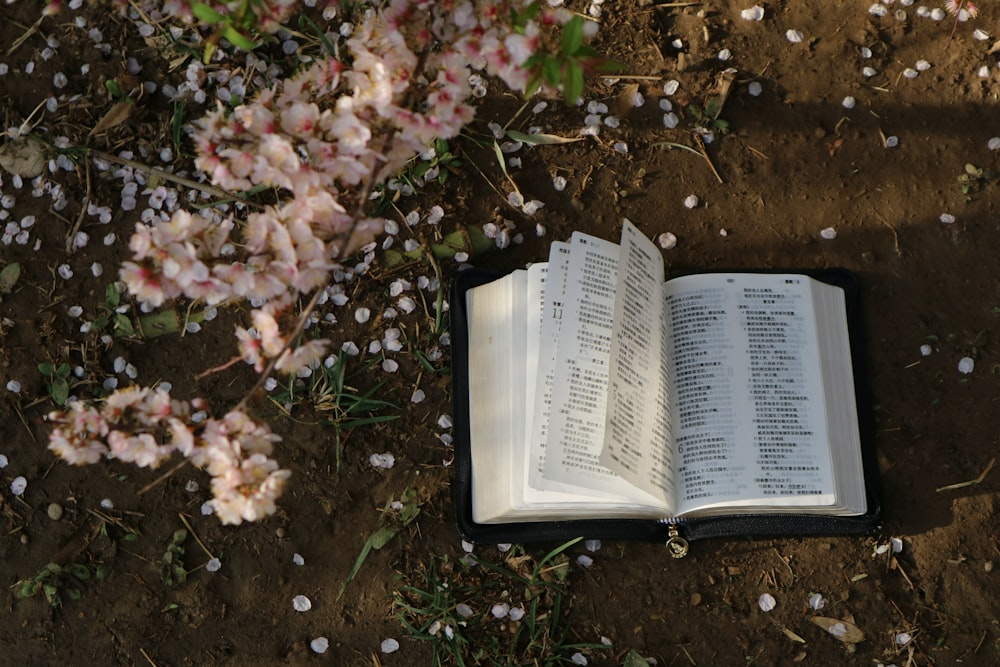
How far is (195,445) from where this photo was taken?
4.77 ft

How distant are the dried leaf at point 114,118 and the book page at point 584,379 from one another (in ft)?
4.50

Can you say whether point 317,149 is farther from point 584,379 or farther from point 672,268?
point 672,268

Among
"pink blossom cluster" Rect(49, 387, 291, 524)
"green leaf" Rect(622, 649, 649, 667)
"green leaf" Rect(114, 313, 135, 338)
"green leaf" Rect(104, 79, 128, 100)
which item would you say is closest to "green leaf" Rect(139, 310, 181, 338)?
"green leaf" Rect(114, 313, 135, 338)

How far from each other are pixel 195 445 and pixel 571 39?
965mm

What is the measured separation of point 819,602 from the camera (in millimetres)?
2115

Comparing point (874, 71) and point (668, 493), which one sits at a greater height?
point (874, 71)

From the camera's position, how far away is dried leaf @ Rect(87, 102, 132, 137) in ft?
7.50

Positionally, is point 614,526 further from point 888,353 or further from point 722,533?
point 888,353

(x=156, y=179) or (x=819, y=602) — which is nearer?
(x=819, y=602)

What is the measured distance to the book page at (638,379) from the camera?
1.82 m

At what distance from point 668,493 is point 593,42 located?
4.31 ft

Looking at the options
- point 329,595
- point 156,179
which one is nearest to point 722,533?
point 329,595

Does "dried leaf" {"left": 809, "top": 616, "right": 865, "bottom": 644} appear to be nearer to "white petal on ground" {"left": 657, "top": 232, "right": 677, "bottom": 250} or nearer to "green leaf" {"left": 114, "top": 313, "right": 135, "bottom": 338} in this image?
"white petal on ground" {"left": 657, "top": 232, "right": 677, "bottom": 250}

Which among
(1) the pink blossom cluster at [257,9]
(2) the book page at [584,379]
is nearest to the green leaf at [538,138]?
(2) the book page at [584,379]
